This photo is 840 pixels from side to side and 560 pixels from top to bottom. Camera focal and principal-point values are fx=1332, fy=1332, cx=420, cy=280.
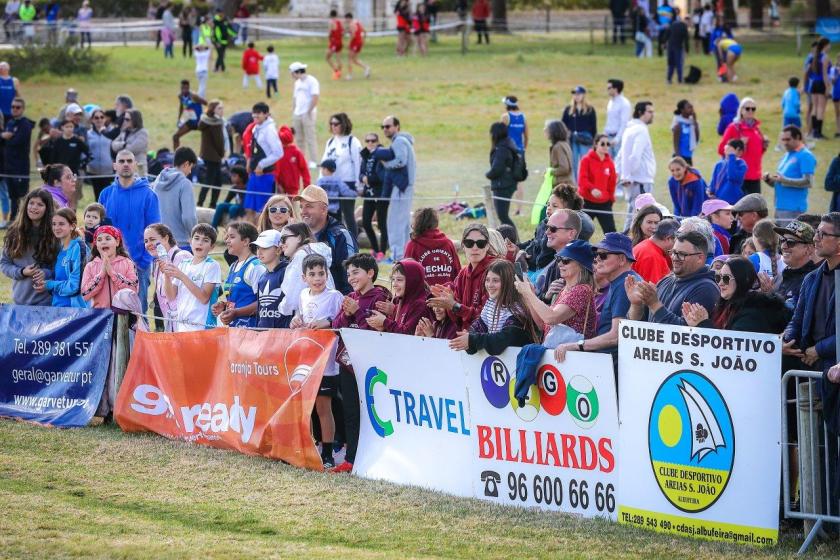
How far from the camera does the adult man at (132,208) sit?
14109 mm

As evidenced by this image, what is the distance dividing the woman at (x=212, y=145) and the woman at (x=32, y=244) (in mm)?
8685

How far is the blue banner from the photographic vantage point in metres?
11.9

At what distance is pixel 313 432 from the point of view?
Result: 34.9ft

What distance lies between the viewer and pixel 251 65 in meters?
39.1

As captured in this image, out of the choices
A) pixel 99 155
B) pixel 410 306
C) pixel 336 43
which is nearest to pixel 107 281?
pixel 410 306

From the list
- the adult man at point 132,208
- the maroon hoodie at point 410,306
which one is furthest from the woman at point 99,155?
the maroon hoodie at point 410,306

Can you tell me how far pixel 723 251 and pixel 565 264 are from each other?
3.82 metres

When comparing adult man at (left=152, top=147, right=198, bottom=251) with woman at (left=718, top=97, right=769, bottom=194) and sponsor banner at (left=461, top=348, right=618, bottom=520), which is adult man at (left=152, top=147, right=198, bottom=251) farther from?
woman at (left=718, top=97, right=769, bottom=194)

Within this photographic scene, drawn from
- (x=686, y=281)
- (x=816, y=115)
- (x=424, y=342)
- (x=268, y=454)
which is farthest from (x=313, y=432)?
(x=816, y=115)

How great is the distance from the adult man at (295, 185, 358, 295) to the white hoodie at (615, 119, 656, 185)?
7621 millimetres

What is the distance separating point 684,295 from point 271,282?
386cm

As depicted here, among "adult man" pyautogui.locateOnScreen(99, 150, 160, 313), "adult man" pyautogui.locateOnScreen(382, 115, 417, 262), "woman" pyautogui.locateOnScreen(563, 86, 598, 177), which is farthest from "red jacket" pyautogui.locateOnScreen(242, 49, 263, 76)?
"adult man" pyautogui.locateOnScreen(99, 150, 160, 313)

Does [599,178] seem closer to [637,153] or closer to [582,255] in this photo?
[637,153]

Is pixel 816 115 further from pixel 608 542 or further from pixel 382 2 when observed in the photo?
pixel 382 2
